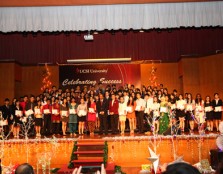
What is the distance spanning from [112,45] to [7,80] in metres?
4.51

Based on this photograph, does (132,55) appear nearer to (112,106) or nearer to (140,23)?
(112,106)

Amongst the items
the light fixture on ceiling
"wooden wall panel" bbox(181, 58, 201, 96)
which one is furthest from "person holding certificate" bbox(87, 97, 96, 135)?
"wooden wall panel" bbox(181, 58, 201, 96)

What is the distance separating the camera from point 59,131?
998cm

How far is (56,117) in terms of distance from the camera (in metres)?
9.53

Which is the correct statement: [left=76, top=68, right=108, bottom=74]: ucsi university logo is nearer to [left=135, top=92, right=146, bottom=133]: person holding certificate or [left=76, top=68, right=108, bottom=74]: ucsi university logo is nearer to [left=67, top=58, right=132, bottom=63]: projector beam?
[left=67, top=58, right=132, bottom=63]: projector beam

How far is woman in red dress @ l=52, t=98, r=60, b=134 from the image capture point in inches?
369

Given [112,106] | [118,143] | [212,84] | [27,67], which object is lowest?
[118,143]

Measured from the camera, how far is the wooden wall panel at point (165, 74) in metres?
12.8

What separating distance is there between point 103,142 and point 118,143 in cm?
42

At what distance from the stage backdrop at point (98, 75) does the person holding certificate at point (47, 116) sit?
293cm

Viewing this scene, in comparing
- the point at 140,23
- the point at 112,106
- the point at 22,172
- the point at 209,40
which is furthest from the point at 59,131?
the point at 22,172

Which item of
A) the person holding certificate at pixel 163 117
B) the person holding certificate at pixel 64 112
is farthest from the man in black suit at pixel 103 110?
the person holding certificate at pixel 163 117

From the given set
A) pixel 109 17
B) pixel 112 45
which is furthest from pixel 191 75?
pixel 109 17

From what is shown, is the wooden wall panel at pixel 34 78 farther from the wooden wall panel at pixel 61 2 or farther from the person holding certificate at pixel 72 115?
the wooden wall panel at pixel 61 2
